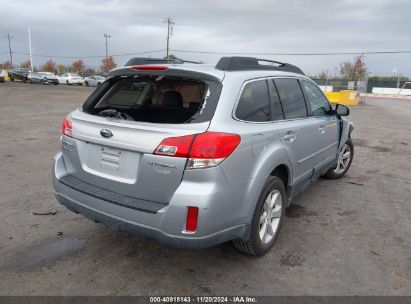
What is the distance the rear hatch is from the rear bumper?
5.0 inches

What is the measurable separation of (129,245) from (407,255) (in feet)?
8.84

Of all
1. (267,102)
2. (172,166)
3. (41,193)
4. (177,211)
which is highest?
(267,102)

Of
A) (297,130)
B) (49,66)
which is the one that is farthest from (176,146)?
(49,66)

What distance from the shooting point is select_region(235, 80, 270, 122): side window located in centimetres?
299

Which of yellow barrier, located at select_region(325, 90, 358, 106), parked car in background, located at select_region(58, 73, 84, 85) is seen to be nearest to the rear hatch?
yellow barrier, located at select_region(325, 90, 358, 106)

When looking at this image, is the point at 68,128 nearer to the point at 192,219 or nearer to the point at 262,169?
the point at 192,219

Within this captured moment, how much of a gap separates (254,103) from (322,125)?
1.69 meters

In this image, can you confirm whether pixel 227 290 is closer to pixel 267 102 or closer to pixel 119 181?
pixel 119 181

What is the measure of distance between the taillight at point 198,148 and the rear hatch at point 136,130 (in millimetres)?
38

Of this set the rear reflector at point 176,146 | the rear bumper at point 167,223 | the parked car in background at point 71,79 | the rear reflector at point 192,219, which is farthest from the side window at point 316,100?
Answer: the parked car in background at point 71,79

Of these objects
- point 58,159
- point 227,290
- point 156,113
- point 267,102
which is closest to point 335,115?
point 267,102

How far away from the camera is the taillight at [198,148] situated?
8.43ft

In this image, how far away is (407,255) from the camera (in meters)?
3.52

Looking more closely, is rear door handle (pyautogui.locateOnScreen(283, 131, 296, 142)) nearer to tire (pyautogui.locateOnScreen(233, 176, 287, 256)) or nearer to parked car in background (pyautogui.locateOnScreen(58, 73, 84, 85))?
tire (pyautogui.locateOnScreen(233, 176, 287, 256))
